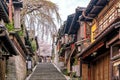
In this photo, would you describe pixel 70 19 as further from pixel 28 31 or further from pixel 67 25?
pixel 28 31

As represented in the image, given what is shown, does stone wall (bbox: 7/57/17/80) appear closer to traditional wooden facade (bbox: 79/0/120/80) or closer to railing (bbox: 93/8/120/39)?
traditional wooden facade (bbox: 79/0/120/80)

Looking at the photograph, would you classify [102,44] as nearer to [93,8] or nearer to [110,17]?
[110,17]

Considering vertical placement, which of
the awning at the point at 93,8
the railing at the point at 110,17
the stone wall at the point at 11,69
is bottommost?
the stone wall at the point at 11,69

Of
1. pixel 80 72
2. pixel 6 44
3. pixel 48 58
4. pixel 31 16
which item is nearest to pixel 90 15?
pixel 80 72

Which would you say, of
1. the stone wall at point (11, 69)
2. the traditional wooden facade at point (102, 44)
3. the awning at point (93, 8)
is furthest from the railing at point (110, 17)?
the stone wall at point (11, 69)

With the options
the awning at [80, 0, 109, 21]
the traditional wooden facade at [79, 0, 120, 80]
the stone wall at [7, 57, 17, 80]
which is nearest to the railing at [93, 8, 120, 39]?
the traditional wooden facade at [79, 0, 120, 80]

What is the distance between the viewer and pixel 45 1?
30.2 meters

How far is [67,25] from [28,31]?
500 cm

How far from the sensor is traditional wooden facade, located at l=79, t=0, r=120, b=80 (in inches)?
432

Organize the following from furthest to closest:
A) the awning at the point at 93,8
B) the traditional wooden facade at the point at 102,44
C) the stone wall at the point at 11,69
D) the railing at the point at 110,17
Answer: the stone wall at the point at 11,69
the awning at the point at 93,8
the railing at the point at 110,17
the traditional wooden facade at the point at 102,44

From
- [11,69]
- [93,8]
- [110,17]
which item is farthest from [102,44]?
[11,69]

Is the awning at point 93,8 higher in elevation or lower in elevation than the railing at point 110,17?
higher

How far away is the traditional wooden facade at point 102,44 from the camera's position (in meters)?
11.0

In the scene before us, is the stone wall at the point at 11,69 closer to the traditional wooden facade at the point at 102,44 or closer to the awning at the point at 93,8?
the traditional wooden facade at the point at 102,44
